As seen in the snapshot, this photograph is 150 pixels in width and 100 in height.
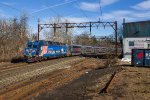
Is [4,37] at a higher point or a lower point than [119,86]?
higher

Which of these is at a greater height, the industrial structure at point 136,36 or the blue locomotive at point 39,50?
the industrial structure at point 136,36

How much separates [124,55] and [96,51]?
3197cm

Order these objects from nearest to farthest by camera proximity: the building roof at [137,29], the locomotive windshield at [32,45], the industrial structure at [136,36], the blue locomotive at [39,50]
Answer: the blue locomotive at [39,50]
the locomotive windshield at [32,45]
the industrial structure at [136,36]
the building roof at [137,29]

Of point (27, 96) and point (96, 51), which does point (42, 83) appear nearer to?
point (27, 96)

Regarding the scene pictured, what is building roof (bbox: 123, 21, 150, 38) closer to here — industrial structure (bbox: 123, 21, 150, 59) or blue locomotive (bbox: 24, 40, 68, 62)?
industrial structure (bbox: 123, 21, 150, 59)

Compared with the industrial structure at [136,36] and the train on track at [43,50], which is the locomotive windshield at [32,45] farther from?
the industrial structure at [136,36]

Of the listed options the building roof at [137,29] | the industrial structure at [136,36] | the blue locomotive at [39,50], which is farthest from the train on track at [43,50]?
the building roof at [137,29]

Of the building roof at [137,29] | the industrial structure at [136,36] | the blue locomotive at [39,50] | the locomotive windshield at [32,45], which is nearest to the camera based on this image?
the blue locomotive at [39,50]

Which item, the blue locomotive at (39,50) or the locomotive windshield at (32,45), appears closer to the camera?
the blue locomotive at (39,50)

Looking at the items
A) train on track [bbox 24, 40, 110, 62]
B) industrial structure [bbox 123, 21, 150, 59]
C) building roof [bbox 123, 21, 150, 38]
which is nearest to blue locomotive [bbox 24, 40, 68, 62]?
train on track [bbox 24, 40, 110, 62]

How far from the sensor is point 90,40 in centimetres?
13162

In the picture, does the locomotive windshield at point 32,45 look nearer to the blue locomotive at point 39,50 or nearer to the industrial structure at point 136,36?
the blue locomotive at point 39,50

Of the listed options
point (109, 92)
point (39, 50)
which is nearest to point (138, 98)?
point (109, 92)

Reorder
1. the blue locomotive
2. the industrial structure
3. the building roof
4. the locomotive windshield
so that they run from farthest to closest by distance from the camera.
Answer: the building roof → the industrial structure → the locomotive windshield → the blue locomotive
